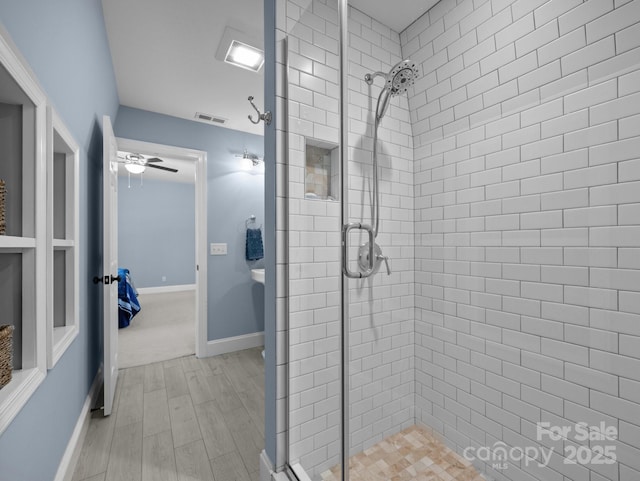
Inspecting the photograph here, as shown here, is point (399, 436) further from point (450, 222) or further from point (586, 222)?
point (586, 222)

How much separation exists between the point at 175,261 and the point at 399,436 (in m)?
7.04

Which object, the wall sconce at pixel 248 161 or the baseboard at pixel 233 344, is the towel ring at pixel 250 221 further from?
the baseboard at pixel 233 344

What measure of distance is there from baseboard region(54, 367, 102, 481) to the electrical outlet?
1490 millimetres

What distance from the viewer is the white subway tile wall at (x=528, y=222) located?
34.4 inches

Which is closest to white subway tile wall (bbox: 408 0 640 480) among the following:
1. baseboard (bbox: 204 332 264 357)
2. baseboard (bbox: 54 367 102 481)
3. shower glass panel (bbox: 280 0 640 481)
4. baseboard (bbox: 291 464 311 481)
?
shower glass panel (bbox: 280 0 640 481)

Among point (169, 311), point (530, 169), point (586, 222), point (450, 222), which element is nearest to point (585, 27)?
point (530, 169)

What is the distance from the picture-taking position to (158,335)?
370 cm

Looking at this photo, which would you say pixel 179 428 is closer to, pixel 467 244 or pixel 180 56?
pixel 467 244

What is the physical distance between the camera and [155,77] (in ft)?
8.00

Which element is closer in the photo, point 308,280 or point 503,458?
point 503,458

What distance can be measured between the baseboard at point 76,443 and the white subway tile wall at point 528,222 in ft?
5.56

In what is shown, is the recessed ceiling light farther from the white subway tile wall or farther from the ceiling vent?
the white subway tile wall

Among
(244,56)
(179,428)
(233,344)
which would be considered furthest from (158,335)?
(244,56)

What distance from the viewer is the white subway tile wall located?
873 mm
